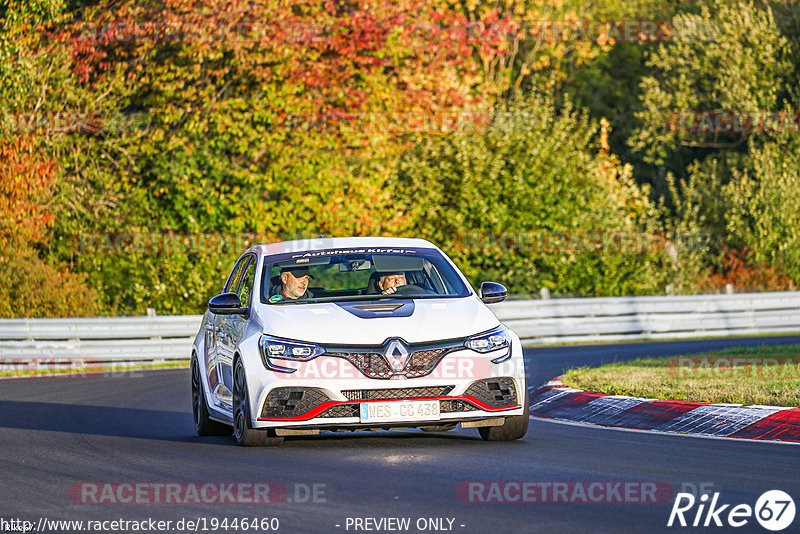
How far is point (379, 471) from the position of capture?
9266 millimetres

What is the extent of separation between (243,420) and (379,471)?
1.95 metres

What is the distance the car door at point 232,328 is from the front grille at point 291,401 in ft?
2.68

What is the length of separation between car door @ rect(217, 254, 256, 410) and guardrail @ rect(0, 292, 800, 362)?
39.1 feet

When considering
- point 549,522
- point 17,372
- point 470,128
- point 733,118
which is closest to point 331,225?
point 470,128

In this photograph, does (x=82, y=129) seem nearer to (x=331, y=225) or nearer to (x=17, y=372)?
(x=331, y=225)

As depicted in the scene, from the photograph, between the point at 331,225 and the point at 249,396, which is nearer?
the point at 249,396

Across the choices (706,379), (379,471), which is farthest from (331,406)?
(706,379)

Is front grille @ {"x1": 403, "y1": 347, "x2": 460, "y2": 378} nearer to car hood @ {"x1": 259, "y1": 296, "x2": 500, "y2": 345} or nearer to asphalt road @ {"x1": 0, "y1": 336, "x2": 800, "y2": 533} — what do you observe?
car hood @ {"x1": 259, "y1": 296, "x2": 500, "y2": 345}

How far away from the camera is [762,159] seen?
3669 centimetres

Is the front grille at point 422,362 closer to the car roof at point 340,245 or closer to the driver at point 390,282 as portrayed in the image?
the driver at point 390,282

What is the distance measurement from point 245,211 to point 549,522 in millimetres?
24072

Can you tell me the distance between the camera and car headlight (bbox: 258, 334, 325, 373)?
1048 centimetres

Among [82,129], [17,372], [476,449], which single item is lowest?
[17,372]

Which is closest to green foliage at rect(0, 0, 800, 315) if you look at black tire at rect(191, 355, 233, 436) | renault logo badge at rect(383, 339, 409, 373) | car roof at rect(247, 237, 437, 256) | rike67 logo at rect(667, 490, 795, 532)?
black tire at rect(191, 355, 233, 436)
